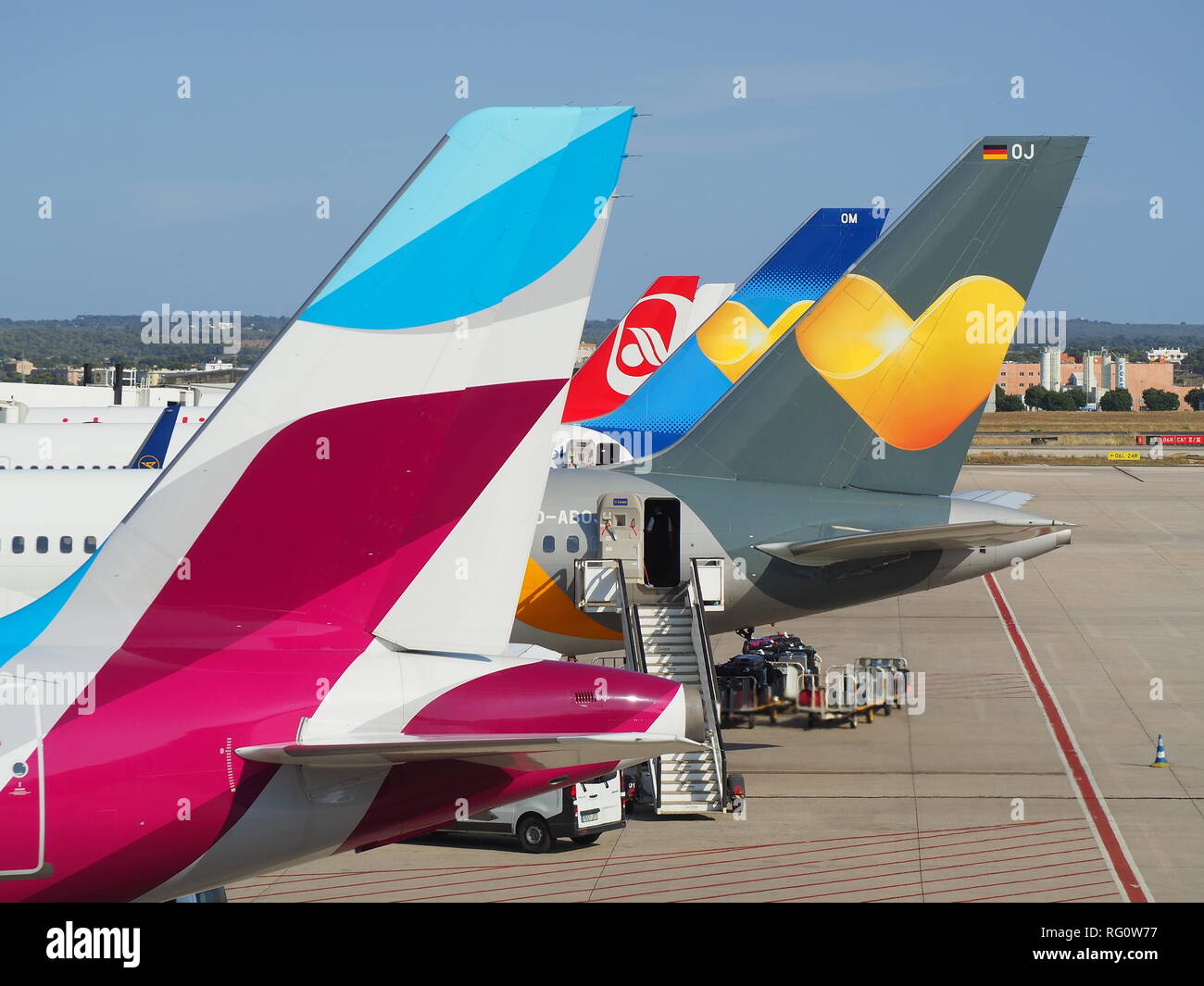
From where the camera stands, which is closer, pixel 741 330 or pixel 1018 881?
pixel 1018 881

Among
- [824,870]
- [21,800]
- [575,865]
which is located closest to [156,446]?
[575,865]

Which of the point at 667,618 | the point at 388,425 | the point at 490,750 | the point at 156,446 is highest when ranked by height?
the point at 156,446

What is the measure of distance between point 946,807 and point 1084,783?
3.34 m

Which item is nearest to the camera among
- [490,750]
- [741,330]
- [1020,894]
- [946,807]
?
[490,750]

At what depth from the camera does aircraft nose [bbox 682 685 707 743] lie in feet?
29.5

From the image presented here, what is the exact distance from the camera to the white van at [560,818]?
21.1 metres

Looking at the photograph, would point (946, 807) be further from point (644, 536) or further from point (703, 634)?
point (644, 536)

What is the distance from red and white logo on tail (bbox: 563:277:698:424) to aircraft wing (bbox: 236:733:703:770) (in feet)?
115

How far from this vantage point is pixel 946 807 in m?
23.4

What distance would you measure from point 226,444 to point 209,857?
2917mm

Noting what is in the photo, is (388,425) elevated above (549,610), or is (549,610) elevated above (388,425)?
(388,425)

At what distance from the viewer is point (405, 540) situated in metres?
9.59

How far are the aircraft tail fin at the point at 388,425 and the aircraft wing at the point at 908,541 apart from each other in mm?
15854

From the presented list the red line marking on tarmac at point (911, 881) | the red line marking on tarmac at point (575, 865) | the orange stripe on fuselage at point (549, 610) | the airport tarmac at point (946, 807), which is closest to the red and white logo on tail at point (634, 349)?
the airport tarmac at point (946, 807)
